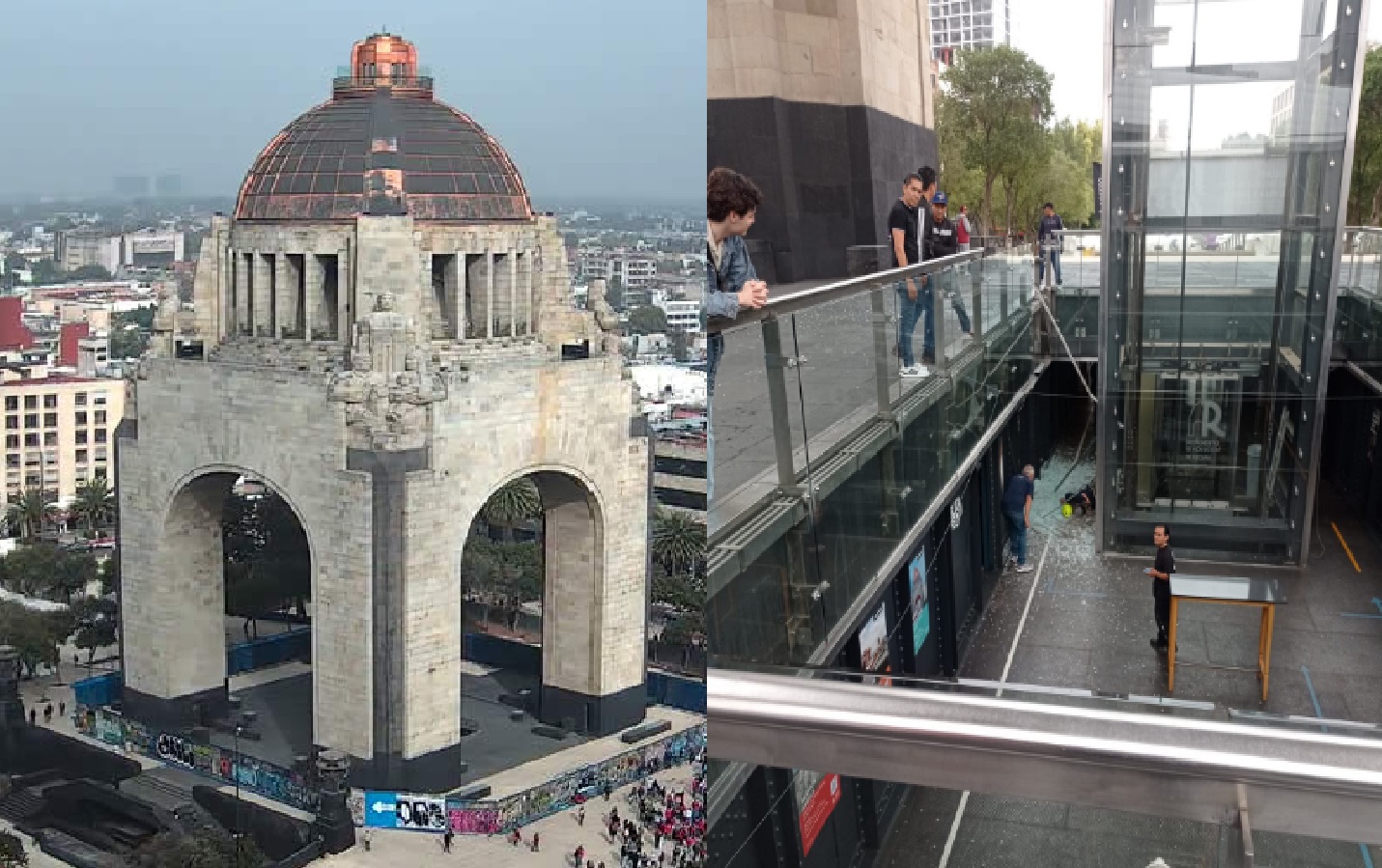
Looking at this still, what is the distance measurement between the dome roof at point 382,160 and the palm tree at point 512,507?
1955 mm

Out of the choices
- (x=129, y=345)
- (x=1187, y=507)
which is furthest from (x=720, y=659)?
(x=129, y=345)

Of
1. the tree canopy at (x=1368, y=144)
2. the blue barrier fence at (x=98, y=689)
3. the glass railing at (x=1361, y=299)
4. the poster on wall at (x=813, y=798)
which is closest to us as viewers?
the poster on wall at (x=813, y=798)

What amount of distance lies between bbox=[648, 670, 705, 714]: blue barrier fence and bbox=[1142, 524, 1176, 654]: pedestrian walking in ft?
18.1

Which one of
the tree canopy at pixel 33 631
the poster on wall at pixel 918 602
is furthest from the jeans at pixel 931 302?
the tree canopy at pixel 33 631

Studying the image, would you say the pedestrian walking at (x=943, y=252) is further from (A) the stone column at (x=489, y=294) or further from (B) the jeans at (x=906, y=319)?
(A) the stone column at (x=489, y=294)

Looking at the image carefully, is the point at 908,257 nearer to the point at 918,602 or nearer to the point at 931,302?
the point at 931,302

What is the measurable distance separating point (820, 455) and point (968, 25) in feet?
34.0

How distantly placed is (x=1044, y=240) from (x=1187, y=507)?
142 cm

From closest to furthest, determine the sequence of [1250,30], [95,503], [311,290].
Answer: [1250,30] < [95,503] < [311,290]

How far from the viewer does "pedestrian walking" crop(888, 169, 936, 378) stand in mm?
2814

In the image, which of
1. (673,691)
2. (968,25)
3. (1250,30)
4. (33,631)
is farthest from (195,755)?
(968,25)

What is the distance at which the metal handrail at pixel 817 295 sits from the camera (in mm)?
1311

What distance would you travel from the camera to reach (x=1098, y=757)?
0.48 meters

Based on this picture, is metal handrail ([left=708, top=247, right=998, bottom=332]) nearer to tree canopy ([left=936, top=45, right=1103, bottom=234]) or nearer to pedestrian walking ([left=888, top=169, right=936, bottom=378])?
pedestrian walking ([left=888, top=169, right=936, bottom=378])
